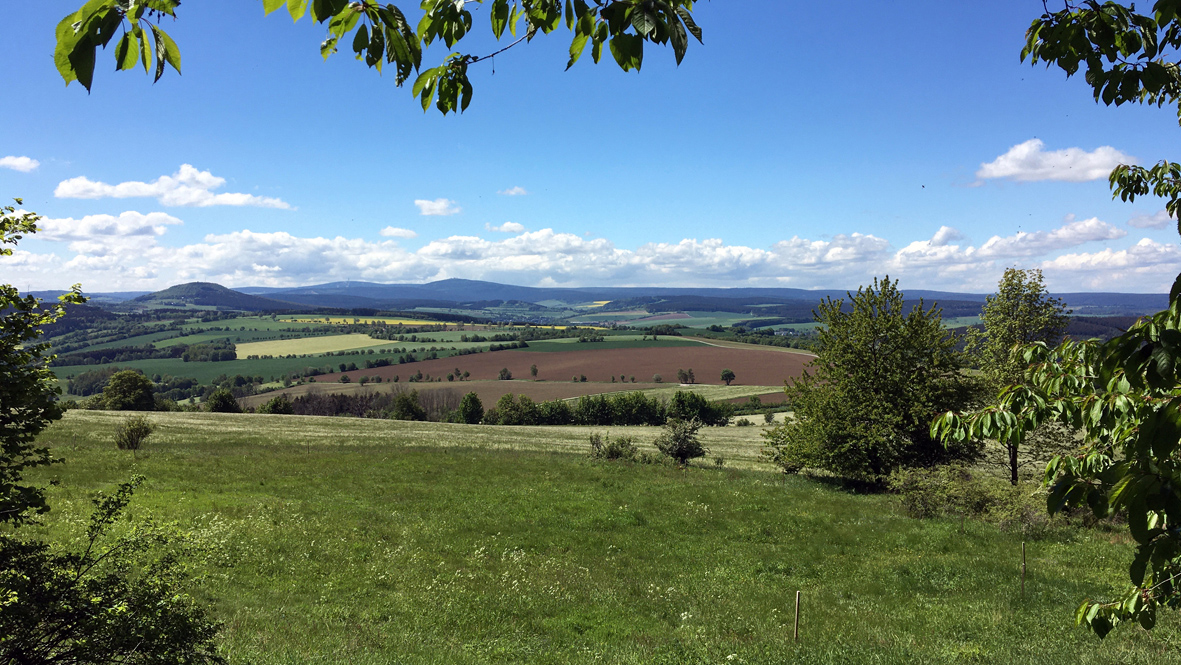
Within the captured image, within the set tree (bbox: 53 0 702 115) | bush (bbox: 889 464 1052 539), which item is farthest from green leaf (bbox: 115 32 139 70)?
bush (bbox: 889 464 1052 539)

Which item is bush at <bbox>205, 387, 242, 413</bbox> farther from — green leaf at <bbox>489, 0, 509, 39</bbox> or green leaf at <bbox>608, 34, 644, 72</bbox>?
green leaf at <bbox>608, 34, 644, 72</bbox>

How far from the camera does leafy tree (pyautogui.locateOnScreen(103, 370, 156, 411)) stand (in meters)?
65.9

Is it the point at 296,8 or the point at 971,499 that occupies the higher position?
the point at 296,8

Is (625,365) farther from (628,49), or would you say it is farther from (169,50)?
(169,50)

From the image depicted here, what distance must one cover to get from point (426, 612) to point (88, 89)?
13.2 metres

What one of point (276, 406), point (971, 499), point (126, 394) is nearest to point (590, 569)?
point (971, 499)

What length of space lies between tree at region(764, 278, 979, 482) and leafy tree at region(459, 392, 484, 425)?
207ft

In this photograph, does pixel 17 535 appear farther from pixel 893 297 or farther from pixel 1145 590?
pixel 893 297

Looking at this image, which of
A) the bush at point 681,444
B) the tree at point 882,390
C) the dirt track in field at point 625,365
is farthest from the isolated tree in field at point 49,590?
the dirt track in field at point 625,365

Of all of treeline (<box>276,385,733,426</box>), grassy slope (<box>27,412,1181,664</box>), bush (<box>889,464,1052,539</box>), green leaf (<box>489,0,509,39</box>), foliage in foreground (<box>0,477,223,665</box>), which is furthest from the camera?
treeline (<box>276,385,733,426</box>)

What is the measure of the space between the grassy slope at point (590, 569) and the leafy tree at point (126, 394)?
4388 centimetres

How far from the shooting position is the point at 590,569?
1662 centimetres

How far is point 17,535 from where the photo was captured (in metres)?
13.1

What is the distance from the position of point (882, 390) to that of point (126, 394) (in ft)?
265
